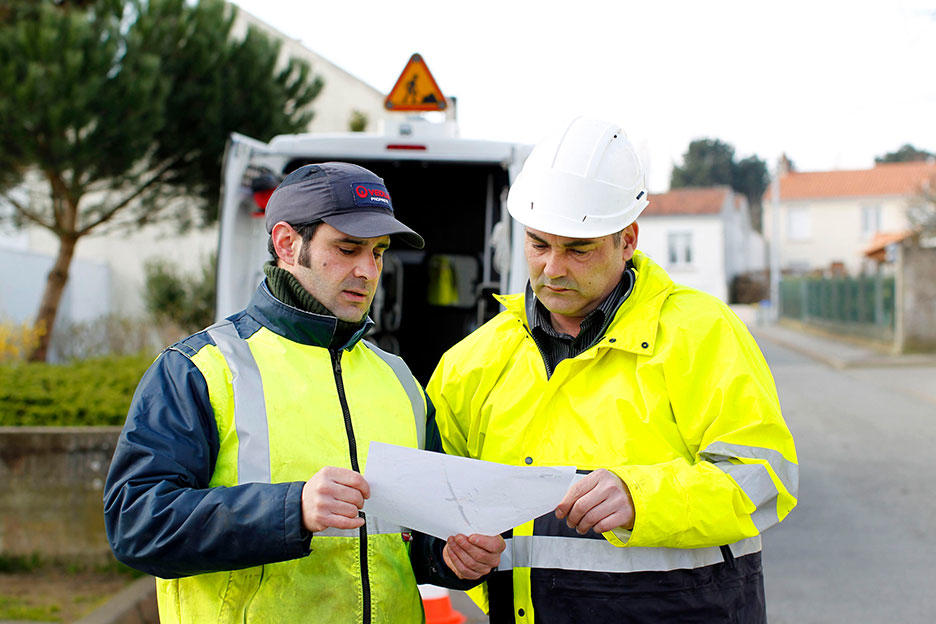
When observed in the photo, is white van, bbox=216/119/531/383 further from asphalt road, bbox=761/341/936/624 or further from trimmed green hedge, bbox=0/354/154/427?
asphalt road, bbox=761/341/936/624

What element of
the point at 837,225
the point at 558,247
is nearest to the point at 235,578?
the point at 558,247

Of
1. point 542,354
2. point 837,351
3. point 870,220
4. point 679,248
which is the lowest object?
point 542,354

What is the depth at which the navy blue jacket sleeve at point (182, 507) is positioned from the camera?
181cm

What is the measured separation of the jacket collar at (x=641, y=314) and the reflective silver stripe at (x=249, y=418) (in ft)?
2.68

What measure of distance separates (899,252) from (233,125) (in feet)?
41.1

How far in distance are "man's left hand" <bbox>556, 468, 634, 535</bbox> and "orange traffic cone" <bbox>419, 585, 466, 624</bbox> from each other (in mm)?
2377

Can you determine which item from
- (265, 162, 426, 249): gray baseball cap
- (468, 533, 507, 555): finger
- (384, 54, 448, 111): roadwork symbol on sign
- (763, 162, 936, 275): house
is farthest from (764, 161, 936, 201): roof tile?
(468, 533, 507, 555): finger

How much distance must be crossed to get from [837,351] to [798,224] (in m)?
35.8

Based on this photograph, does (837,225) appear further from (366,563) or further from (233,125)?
(366,563)

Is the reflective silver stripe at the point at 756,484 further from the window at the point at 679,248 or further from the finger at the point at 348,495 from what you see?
the window at the point at 679,248

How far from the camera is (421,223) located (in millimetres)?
6980

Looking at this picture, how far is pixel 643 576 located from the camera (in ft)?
7.13

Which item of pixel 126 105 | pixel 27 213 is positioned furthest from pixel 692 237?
pixel 126 105

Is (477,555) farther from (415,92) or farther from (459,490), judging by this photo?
(415,92)
